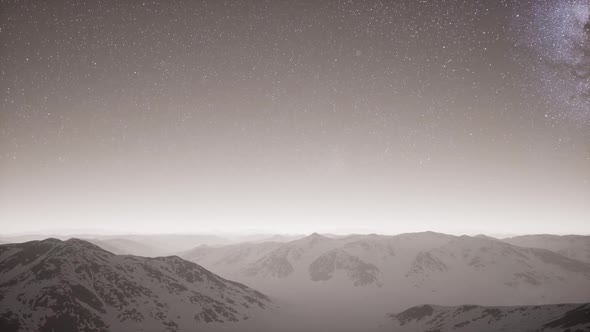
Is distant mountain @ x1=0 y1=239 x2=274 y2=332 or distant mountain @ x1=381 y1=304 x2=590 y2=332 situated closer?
distant mountain @ x1=381 y1=304 x2=590 y2=332

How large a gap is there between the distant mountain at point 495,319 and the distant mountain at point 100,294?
253 ft

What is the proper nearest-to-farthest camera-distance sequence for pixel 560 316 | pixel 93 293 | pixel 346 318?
Answer: pixel 560 316 → pixel 93 293 → pixel 346 318

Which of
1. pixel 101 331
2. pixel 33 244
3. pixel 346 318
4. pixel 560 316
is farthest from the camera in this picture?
pixel 346 318

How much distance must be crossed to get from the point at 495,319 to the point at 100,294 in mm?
149504

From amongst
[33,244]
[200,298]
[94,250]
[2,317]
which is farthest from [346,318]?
[33,244]

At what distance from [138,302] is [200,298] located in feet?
97.8

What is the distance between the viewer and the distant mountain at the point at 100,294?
103406 millimetres

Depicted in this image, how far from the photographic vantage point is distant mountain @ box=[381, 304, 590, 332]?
286ft

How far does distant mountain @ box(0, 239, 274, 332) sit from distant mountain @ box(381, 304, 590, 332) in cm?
7704

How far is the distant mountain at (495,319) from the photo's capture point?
286 feet

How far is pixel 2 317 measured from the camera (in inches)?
3713

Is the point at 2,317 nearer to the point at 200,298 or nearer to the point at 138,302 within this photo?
the point at 138,302

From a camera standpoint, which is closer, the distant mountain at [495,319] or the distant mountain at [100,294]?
the distant mountain at [495,319]

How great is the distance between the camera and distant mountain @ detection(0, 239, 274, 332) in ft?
339
